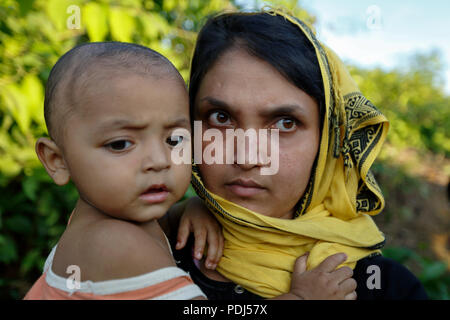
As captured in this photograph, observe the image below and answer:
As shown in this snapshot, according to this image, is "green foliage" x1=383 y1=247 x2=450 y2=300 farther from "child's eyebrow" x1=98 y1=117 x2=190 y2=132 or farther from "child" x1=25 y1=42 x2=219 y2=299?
"child's eyebrow" x1=98 y1=117 x2=190 y2=132

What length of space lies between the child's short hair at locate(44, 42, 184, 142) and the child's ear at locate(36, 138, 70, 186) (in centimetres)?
3

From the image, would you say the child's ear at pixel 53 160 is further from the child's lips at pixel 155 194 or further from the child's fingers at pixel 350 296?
the child's fingers at pixel 350 296

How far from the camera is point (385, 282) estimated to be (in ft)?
4.95

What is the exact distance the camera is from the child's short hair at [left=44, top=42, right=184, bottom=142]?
1118 mm

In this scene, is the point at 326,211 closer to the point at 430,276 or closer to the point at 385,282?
the point at 385,282

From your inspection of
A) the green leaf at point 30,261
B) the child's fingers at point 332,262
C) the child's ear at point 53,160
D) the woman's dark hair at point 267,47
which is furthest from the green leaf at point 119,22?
the green leaf at point 30,261

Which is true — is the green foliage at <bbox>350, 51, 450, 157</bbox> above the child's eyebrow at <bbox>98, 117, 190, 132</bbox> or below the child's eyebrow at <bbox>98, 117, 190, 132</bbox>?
below

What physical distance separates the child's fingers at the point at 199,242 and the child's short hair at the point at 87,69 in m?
→ 0.69

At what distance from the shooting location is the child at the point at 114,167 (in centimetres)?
104

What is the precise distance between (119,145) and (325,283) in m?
0.85

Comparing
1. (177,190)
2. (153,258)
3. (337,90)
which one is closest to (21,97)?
(177,190)

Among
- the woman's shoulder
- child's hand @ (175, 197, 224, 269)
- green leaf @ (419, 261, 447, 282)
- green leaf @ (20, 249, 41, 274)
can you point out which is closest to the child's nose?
child's hand @ (175, 197, 224, 269)

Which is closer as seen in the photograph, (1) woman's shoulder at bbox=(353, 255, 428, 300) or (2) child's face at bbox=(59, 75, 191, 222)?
(2) child's face at bbox=(59, 75, 191, 222)
